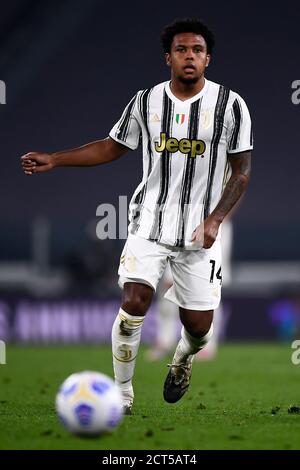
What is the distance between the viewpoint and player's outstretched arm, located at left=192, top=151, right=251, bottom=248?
5.94 m

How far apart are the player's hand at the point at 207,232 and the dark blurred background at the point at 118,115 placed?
12782 mm

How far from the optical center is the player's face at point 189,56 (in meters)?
5.96

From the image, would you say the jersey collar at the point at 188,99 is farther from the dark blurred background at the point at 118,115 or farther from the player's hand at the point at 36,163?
the dark blurred background at the point at 118,115

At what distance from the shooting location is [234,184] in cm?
601

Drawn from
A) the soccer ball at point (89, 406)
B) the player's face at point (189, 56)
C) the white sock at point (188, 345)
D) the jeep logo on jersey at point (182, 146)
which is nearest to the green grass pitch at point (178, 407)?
the soccer ball at point (89, 406)

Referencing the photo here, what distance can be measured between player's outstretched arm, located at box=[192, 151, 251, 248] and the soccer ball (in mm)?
1337

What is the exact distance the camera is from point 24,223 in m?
19.5

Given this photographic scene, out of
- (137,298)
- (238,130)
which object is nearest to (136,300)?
(137,298)

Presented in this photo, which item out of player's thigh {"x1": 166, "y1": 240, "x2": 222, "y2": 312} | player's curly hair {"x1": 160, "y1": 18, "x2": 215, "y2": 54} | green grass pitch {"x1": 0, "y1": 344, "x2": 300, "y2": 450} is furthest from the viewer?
player's thigh {"x1": 166, "y1": 240, "x2": 222, "y2": 312}

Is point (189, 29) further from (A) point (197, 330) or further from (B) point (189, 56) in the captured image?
(A) point (197, 330)

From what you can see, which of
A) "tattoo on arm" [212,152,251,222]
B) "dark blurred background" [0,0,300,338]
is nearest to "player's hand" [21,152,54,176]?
"tattoo on arm" [212,152,251,222]

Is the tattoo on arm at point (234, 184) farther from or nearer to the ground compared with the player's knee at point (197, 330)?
farther from the ground

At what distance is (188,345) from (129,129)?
1439 millimetres

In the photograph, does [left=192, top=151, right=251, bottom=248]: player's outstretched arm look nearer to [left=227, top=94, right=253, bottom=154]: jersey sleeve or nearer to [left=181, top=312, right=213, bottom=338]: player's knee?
[left=227, top=94, right=253, bottom=154]: jersey sleeve
